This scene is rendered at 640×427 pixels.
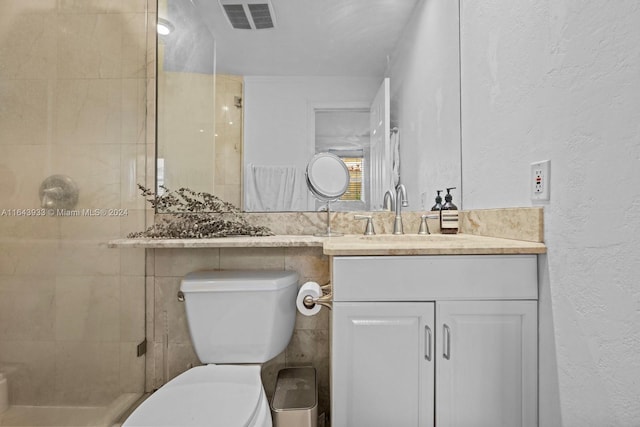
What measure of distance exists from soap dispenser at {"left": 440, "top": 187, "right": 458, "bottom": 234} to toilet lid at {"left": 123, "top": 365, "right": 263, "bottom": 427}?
0.99 metres

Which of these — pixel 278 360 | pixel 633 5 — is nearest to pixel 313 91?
pixel 633 5

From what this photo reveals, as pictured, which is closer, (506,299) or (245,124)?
(506,299)

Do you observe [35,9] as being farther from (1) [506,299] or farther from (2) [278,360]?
(1) [506,299]

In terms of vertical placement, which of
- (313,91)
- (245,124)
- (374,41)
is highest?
(374,41)

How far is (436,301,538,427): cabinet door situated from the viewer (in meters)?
1.02

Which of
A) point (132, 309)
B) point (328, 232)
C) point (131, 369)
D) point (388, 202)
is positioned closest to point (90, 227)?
point (132, 309)

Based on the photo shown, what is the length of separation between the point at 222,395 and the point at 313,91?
1290 millimetres

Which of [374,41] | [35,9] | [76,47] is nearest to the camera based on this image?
[35,9]

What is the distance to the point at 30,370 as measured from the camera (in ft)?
3.84

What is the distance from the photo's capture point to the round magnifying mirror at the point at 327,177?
1608mm

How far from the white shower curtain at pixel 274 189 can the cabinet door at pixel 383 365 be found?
0.70 meters

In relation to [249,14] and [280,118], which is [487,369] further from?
[249,14]

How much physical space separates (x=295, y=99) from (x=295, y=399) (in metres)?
1.27

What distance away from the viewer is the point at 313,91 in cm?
164
